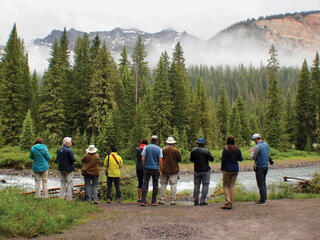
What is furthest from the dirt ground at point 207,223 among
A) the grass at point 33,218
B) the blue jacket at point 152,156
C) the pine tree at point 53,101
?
the pine tree at point 53,101

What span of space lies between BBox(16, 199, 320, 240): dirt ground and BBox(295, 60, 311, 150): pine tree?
1952 inches

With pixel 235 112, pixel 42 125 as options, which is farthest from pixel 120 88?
pixel 235 112

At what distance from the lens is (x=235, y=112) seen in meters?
56.7

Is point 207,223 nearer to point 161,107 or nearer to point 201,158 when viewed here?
point 201,158

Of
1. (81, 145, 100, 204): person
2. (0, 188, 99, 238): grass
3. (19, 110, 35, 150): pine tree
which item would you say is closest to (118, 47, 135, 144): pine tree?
(19, 110, 35, 150): pine tree

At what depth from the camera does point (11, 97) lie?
40.1 m

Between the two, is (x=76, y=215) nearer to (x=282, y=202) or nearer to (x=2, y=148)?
(x=282, y=202)

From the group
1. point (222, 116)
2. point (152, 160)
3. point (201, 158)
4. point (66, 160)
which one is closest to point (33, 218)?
point (66, 160)

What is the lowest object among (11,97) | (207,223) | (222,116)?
(207,223)

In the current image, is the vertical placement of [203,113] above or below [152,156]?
above

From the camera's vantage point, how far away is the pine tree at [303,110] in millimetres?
52406

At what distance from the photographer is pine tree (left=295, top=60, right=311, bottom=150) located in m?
52.4

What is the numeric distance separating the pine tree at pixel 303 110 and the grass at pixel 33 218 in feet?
178

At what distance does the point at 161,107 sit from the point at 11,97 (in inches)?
926
